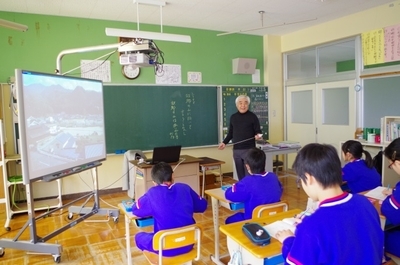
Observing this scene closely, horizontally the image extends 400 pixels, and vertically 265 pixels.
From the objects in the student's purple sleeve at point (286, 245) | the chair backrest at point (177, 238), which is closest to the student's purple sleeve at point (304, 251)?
the student's purple sleeve at point (286, 245)

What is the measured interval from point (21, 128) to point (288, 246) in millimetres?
2400

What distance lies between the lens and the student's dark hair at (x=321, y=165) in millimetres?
1222

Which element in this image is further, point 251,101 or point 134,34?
point 251,101

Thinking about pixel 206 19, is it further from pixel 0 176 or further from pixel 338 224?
pixel 338 224

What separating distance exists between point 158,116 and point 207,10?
1944mm

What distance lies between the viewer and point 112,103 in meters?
5.04

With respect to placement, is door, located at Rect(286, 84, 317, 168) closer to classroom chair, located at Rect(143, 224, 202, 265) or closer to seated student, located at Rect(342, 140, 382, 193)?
seated student, located at Rect(342, 140, 382, 193)

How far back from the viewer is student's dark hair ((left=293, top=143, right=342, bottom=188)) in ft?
4.01

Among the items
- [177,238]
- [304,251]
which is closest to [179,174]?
[177,238]

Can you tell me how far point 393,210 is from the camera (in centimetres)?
A: 192

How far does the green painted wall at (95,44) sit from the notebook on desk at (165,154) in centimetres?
186

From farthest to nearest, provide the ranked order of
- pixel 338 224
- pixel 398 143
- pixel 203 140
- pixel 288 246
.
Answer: pixel 203 140, pixel 398 143, pixel 288 246, pixel 338 224

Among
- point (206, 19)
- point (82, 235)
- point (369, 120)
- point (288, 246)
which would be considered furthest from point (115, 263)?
point (369, 120)

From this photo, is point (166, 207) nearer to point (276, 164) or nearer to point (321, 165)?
point (321, 165)
